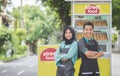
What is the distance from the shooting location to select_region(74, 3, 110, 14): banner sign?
1329 centimetres

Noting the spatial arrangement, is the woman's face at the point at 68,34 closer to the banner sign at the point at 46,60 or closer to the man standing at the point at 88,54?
the man standing at the point at 88,54

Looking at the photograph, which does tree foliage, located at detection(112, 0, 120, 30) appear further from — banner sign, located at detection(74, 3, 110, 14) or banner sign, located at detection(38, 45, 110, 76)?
banner sign, located at detection(38, 45, 110, 76)

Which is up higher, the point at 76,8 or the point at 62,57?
the point at 76,8

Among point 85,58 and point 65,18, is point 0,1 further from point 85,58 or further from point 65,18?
point 85,58

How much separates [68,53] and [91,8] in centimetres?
326

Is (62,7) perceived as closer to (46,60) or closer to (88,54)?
(46,60)

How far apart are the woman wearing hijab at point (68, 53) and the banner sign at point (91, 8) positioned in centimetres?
293

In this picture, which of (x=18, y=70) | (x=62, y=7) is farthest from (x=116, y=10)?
(x=18, y=70)

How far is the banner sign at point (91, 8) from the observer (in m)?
13.3

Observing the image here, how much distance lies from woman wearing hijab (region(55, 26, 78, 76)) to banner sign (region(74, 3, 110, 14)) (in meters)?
2.93

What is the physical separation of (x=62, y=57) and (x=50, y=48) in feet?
8.86

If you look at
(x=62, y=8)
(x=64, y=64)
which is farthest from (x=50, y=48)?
(x=62, y=8)

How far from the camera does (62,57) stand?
1050cm

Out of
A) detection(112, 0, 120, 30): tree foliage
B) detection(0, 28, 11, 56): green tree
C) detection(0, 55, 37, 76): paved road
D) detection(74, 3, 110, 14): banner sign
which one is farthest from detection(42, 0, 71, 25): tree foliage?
detection(0, 28, 11, 56): green tree
